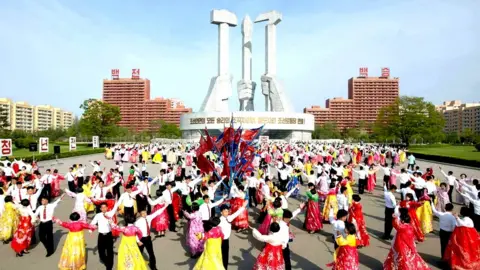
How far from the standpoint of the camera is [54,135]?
71562 mm

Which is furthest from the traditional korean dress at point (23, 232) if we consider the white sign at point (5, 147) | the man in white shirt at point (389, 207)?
the white sign at point (5, 147)

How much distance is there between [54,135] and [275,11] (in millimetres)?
51189

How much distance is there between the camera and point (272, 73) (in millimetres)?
57375

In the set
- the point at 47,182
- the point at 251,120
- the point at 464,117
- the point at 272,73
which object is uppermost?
the point at 272,73

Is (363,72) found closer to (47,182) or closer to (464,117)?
(464,117)

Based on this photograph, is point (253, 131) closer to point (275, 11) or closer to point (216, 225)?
point (216, 225)

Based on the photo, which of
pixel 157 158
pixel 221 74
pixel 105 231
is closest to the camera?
pixel 105 231

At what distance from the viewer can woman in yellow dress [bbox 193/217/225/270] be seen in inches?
197

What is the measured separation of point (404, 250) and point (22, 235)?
7011 mm

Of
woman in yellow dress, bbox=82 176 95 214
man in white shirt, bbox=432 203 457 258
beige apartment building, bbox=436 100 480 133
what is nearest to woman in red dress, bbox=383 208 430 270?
man in white shirt, bbox=432 203 457 258

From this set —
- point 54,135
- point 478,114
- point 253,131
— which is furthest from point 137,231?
point 478,114

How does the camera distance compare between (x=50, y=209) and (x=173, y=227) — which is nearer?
(x=50, y=209)

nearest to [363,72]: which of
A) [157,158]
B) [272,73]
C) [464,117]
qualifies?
[464,117]

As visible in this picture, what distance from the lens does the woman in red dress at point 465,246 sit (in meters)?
5.70
